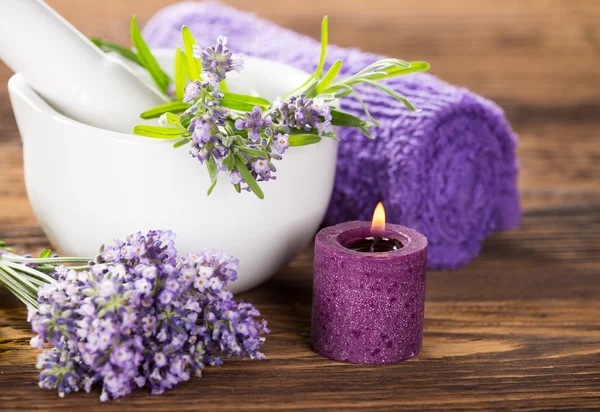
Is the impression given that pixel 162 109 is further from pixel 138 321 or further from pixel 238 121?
pixel 138 321

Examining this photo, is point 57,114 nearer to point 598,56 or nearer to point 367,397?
point 367,397

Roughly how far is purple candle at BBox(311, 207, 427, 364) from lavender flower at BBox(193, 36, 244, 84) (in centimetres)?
17

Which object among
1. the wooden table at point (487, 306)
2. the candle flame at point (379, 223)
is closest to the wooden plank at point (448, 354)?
the wooden table at point (487, 306)

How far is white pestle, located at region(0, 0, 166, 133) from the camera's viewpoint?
0.85 m

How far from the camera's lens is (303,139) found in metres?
0.81

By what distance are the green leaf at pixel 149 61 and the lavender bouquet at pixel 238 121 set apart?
0.11 m

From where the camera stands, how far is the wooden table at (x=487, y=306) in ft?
2.38

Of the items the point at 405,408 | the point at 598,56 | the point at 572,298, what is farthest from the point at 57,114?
the point at 598,56

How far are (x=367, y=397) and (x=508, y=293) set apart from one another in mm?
283

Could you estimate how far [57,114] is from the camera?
0.83m

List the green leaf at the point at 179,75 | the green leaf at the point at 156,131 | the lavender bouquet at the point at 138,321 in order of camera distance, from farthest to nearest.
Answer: the green leaf at the point at 179,75
the green leaf at the point at 156,131
the lavender bouquet at the point at 138,321

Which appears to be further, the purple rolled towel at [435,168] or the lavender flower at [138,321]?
the purple rolled towel at [435,168]

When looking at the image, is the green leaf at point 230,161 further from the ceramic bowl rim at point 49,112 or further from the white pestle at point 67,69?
the white pestle at point 67,69

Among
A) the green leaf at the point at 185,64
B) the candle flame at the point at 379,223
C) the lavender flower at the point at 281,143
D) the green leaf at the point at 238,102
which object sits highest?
the green leaf at the point at 185,64
